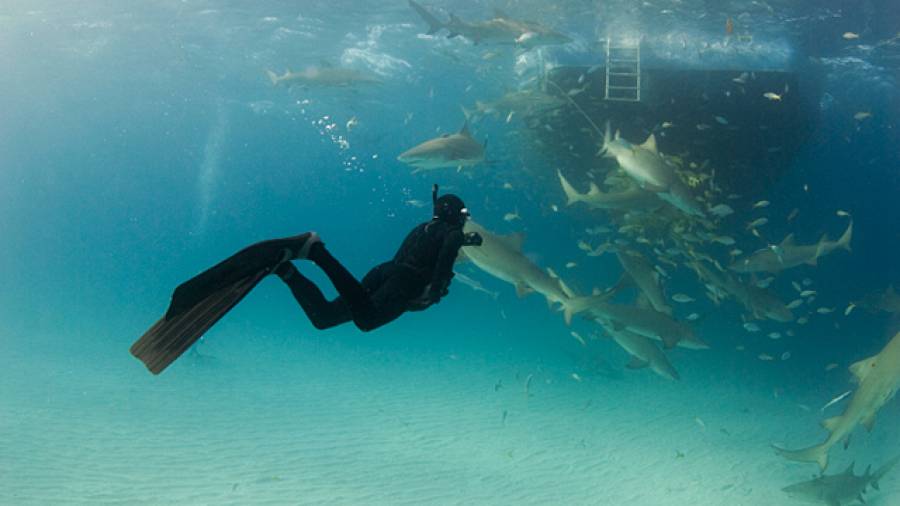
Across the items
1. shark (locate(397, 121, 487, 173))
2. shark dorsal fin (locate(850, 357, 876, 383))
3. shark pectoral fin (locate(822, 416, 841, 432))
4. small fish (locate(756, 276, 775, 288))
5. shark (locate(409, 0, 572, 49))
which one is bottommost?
small fish (locate(756, 276, 775, 288))

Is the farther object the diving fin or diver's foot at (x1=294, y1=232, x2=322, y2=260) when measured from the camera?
diver's foot at (x1=294, y1=232, x2=322, y2=260)

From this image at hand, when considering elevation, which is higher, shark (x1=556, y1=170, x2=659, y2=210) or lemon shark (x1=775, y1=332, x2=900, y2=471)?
shark (x1=556, y1=170, x2=659, y2=210)

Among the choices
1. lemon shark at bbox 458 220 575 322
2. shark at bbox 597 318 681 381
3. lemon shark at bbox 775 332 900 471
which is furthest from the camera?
shark at bbox 597 318 681 381

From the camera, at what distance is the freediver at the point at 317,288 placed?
3748 millimetres

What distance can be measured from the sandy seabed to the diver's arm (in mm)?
5167

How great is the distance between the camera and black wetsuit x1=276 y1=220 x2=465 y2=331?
4.20 metres

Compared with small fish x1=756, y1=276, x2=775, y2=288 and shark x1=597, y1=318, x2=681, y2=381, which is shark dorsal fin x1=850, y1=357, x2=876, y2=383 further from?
small fish x1=756, y1=276, x2=775, y2=288

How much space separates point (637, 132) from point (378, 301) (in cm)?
1347

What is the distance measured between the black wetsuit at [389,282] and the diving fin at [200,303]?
37 cm

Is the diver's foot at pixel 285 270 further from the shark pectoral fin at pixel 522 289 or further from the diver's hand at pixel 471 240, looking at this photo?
the shark pectoral fin at pixel 522 289

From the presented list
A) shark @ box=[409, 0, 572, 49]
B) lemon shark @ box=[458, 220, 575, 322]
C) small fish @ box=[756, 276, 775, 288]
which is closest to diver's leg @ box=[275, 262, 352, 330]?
lemon shark @ box=[458, 220, 575, 322]

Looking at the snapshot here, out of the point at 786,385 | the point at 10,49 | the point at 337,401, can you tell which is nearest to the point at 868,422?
the point at 337,401

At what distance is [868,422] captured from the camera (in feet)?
23.1

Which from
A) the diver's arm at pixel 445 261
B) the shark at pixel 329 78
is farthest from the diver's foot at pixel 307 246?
the shark at pixel 329 78
